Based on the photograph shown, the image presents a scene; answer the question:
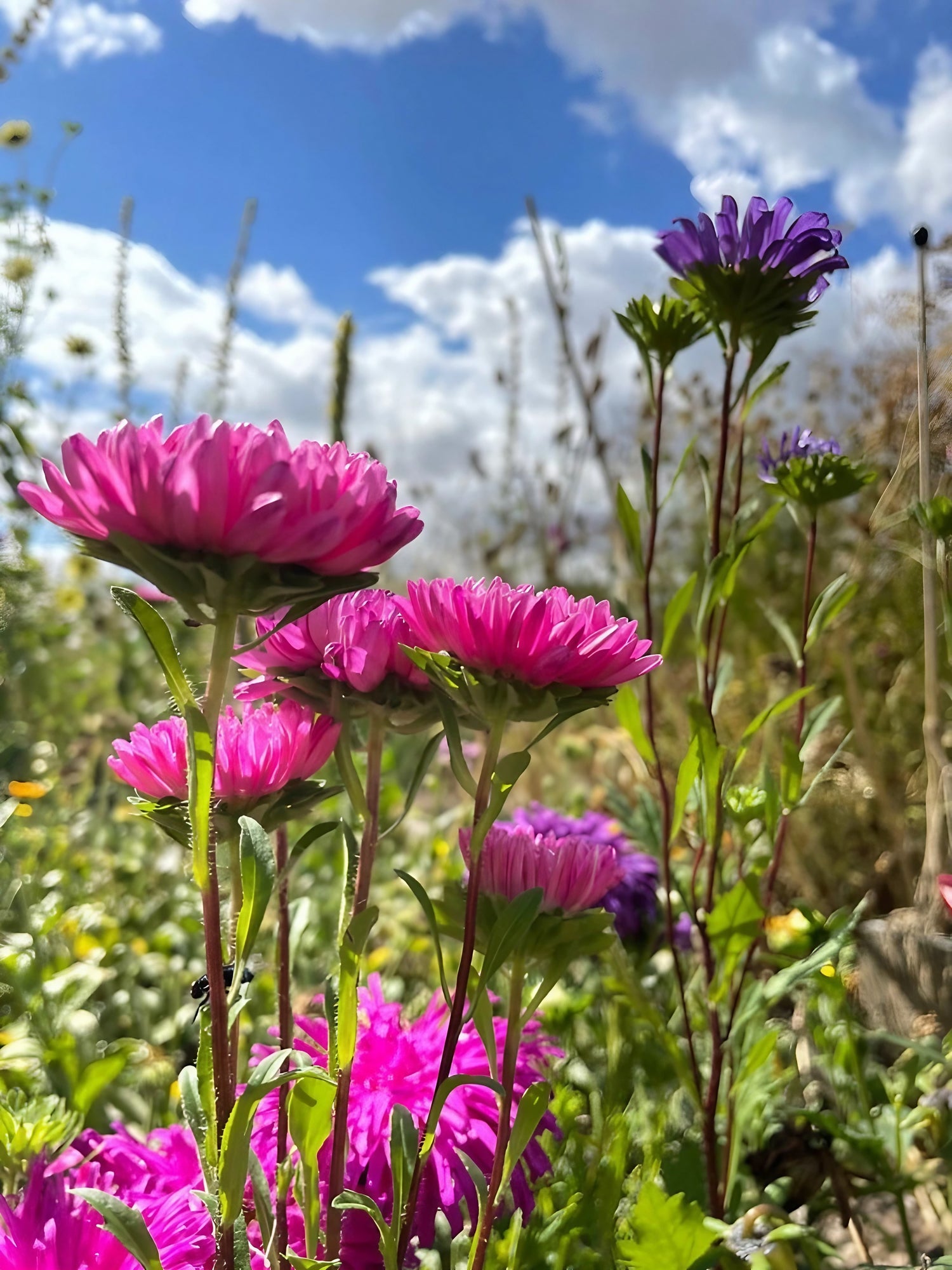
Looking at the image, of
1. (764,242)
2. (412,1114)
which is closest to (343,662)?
(412,1114)

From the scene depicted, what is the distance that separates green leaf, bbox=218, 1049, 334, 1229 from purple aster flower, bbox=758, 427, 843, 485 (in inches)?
17.7

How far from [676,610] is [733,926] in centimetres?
19

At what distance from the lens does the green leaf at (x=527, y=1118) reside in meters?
0.35

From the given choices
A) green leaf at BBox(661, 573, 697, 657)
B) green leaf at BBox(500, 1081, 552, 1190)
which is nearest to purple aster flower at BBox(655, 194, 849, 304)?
green leaf at BBox(661, 573, 697, 657)

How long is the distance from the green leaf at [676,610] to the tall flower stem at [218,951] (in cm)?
30

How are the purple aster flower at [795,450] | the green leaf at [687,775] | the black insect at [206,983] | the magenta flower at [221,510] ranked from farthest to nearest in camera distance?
the purple aster flower at [795,450] < the green leaf at [687,775] < the black insect at [206,983] < the magenta flower at [221,510]

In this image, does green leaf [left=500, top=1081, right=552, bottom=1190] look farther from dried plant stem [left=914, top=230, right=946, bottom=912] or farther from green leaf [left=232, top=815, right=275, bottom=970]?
dried plant stem [left=914, top=230, right=946, bottom=912]

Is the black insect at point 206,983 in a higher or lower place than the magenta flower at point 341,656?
lower

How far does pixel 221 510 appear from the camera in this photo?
0.27 metres

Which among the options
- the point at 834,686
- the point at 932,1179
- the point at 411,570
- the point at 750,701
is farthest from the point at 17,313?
the point at 411,570

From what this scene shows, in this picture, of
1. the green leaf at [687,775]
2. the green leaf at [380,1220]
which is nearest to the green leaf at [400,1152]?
the green leaf at [380,1220]

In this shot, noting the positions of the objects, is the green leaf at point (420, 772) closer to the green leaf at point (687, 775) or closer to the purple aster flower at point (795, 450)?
the green leaf at point (687, 775)

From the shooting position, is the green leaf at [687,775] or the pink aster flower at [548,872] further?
the green leaf at [687,775]

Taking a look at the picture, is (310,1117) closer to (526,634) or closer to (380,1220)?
(380,1220)
